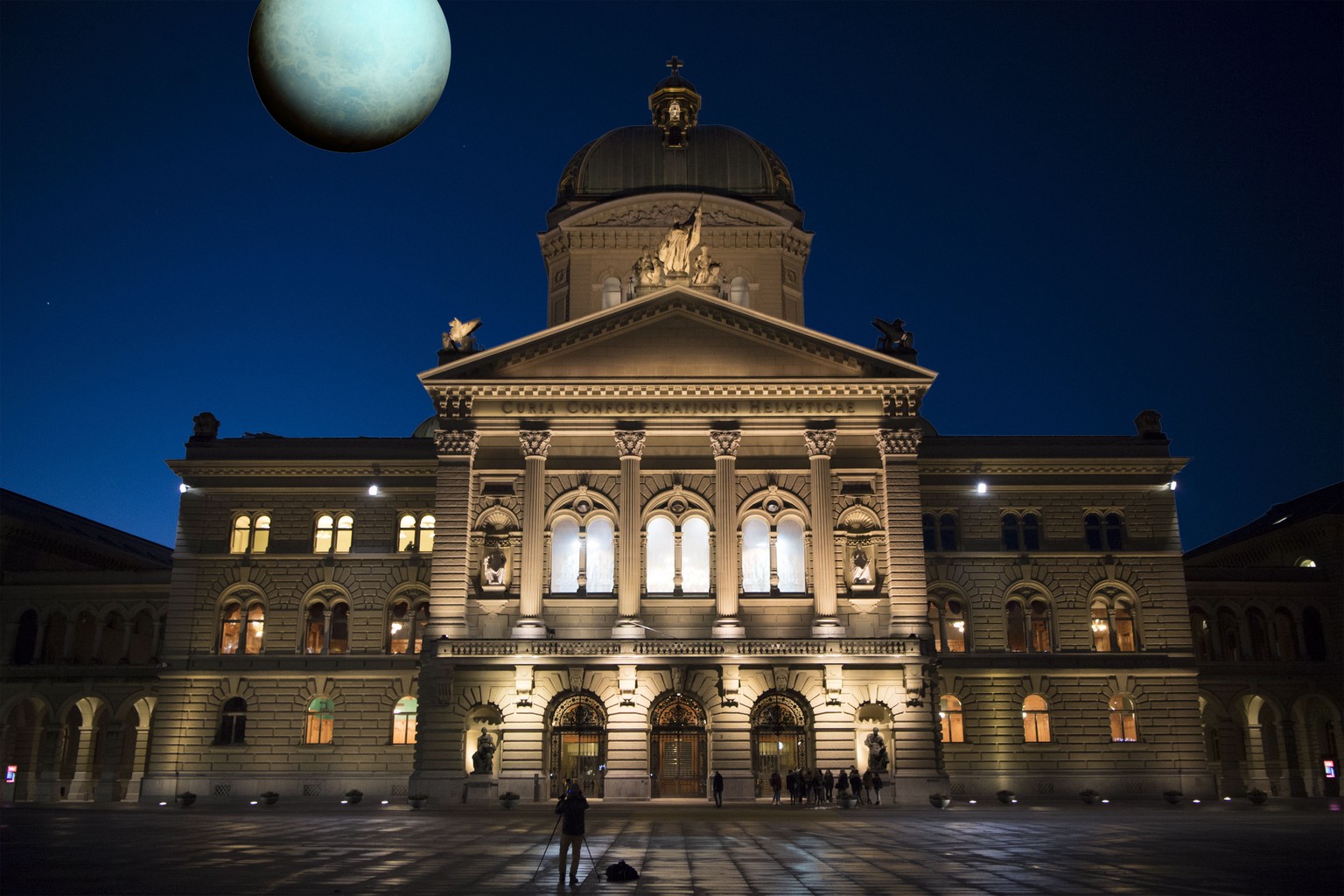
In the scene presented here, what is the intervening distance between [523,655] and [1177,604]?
3265 centimetres

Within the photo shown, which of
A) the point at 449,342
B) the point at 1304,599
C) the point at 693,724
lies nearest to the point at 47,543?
the point at 449,342

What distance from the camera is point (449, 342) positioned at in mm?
55000

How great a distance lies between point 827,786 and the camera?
154 ft

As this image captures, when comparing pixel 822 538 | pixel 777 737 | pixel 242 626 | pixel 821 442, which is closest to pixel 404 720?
pixel 242 626

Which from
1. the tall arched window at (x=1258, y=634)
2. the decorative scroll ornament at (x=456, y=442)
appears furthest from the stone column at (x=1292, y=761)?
the decorative scroll ornament at (x=456, y=442)

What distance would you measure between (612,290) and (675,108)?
42.7ft

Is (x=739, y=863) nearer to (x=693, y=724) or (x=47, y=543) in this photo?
(x=693, y=724)

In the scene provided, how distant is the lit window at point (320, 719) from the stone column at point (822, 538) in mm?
24333

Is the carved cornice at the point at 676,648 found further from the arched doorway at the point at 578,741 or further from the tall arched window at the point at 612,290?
the tall arched window at the point at 612,290

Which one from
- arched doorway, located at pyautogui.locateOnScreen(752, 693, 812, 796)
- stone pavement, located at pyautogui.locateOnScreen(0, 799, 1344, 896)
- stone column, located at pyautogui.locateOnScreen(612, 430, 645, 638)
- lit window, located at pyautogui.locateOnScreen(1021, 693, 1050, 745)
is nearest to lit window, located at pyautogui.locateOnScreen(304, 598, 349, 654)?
stone pavement, located at pyautogui.locateOnScreen(0, 799, 1344, 896)

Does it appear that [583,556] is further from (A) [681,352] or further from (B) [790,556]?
(A) [681,352]

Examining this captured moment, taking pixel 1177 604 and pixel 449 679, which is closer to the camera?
pixel 449 679

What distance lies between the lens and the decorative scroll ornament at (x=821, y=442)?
5297cm

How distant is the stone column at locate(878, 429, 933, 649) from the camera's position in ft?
167
